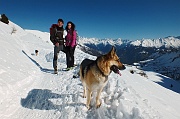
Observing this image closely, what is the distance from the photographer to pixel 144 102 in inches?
289

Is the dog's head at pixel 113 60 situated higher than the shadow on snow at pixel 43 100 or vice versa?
the dog's head at pixel 113 60

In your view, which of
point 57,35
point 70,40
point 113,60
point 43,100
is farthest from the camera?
point 70,40

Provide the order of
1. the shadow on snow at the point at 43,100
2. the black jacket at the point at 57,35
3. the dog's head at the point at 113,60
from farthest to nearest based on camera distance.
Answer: the black jacket at the point at 57,35 < the shadow on snow at the point at 43,100 < the dog's head at the point at 113,60

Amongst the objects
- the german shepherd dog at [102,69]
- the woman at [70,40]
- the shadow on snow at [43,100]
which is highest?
the woman at [70,40]

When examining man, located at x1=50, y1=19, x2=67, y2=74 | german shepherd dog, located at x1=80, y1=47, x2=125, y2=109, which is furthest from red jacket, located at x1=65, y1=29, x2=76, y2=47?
german shepherd dog, located at x1=80, y1=47, x2=125, y2=109

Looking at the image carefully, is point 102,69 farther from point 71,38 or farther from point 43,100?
point 71,38

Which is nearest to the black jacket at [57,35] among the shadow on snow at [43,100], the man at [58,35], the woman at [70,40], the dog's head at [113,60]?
the man at [58,35]

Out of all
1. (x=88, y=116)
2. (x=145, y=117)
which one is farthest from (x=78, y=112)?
(x=145, y=117)

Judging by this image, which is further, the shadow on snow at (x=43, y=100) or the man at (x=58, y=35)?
the man at (x=58, y=35)

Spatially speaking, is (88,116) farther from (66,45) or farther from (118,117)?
(66,45)

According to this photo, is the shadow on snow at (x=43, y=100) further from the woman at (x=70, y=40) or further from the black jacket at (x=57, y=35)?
the woman at (x=70, y=40)

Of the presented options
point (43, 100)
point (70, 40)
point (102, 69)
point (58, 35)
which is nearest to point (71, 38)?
point (70, 40)

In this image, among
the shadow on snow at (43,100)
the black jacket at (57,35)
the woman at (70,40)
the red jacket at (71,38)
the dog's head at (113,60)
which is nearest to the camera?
the dog's head at (113,60)

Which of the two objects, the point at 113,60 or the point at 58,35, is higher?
the point at 58,35
